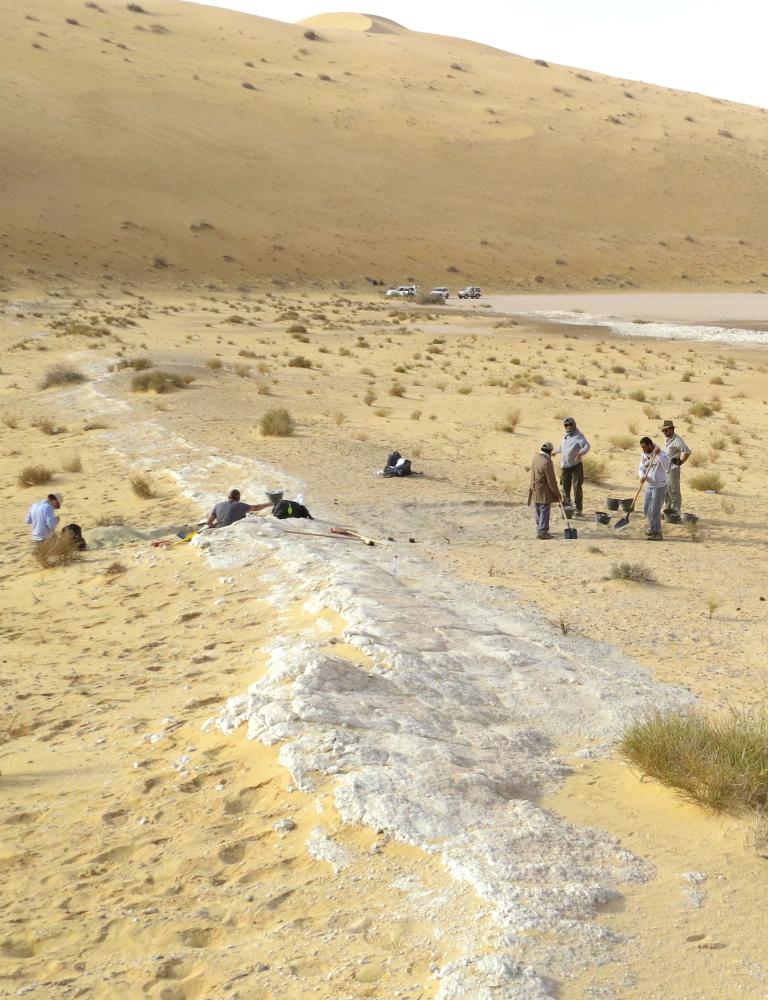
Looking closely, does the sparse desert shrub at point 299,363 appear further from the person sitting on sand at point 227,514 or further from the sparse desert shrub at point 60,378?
the person sitting on sand at point 227,514

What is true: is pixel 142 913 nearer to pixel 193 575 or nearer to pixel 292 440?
pixel 193 575

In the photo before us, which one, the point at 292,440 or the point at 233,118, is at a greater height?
the point at 233,118

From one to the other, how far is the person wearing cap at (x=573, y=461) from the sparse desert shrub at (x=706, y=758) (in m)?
8.03

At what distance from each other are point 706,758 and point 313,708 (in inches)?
94.5

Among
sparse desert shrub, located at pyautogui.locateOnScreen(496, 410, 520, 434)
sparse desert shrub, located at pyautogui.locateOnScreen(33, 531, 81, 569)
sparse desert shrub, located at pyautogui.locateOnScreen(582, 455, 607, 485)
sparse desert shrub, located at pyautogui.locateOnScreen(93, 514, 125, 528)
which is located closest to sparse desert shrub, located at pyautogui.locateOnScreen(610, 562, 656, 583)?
sparse desert shrub, located at pyautogui.locateOnScreen(582, 455, 607, 485)

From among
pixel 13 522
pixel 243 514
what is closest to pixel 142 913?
pixel 243 514

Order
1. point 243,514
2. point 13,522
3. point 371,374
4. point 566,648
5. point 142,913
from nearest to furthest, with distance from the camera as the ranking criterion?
1. point 142,913
2. point 566,648
3. point 243,514
4. point 13,522
5. point 371,374

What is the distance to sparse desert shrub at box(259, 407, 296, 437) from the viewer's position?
61.3 ft

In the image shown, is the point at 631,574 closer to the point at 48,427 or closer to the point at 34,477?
the point at 34,477

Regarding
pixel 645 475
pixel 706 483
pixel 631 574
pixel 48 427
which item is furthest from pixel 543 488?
pixel 48 427

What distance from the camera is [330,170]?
7162 centimetres

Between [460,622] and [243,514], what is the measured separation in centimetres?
419

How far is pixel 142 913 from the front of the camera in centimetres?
493

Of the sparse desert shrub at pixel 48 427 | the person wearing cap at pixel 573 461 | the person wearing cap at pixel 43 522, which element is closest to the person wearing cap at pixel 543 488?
the person wearing cap at pixel 573 461
